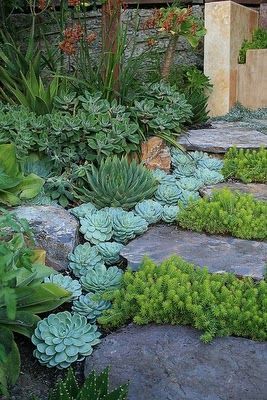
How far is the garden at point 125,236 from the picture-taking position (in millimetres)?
1975

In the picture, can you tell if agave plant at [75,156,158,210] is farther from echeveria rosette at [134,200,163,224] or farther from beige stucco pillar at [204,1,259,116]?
beige stucco pillar at [204,1,259,116]

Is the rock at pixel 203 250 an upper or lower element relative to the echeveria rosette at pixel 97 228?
lower

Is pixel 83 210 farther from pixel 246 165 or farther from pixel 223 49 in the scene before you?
pixel 223 49

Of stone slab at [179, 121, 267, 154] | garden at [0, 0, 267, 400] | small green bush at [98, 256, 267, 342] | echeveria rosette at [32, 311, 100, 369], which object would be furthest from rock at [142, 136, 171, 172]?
echeveria rosette at [32, 311, 100, 369]

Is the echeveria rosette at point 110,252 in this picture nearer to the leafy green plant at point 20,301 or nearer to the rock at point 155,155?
the leafy green plant at point 20,301

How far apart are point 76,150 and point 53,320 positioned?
1.48m

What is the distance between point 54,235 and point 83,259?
0.64 ft

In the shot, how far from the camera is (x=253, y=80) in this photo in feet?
16.7

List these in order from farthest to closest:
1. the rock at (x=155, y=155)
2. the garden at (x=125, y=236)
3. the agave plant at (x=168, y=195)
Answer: the rock at (x=155, y=155) < the agave plant at (x=168, y=195) < the garden at (x=125, y=236)

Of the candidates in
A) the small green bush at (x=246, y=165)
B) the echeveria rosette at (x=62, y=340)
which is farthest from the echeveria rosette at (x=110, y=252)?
the small green bush at (x=246, y=165)

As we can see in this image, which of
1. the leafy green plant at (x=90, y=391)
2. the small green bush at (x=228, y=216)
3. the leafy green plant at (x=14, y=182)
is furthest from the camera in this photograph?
the leafy green plant at (x=14, y=182)

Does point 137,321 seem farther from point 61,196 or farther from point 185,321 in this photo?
point 61,196

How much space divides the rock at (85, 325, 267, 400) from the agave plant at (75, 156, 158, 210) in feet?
3.29

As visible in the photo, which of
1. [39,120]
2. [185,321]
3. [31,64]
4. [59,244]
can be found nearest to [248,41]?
[31,64]
